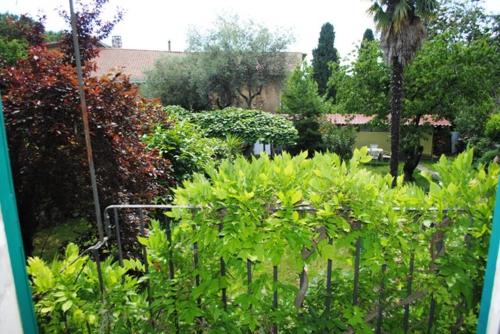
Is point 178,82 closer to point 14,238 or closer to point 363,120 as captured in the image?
point 363,120

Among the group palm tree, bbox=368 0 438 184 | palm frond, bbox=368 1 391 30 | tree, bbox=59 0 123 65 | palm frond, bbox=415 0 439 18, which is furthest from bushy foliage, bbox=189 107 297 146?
tree, bbox=59 0 123 65

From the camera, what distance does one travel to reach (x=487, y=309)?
116cm

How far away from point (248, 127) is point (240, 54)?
641 centimetres

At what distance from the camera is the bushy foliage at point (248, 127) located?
10062 mm

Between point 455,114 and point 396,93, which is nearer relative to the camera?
point 396,93

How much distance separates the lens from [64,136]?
2.24 meters

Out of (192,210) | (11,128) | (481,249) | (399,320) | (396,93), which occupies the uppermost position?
(396,93)

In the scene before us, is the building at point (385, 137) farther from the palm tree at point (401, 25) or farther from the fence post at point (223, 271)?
the fence post at point (223, 271)

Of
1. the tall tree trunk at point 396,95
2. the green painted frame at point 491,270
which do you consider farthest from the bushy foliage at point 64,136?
the tall tree trunk at point 396,95

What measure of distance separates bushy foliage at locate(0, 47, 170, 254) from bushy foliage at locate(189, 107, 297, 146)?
24.3ft

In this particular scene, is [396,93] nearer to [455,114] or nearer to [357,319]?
[455,114]

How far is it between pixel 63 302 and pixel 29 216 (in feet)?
5.47

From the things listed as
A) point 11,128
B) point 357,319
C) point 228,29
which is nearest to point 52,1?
point 11,128

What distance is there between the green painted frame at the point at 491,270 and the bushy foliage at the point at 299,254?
0.09 meters
